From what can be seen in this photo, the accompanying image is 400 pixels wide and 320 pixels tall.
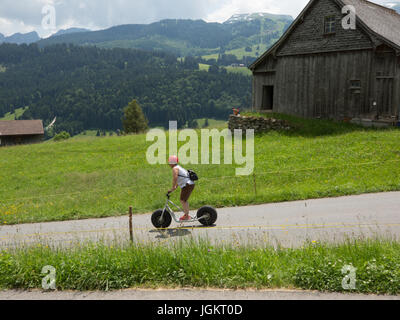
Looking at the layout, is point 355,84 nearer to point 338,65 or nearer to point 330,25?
point 338,65

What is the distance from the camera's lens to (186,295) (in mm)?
6527

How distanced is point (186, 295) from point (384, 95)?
22.4 meters

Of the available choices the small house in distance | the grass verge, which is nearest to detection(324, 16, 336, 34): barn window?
the grass verge

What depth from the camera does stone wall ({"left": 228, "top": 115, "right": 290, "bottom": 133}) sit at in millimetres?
26297

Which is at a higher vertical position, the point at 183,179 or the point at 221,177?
the point at 183,179

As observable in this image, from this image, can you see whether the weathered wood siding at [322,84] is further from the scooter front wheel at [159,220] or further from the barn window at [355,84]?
the scooter front wheel at [159,220]

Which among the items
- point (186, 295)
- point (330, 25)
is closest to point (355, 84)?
point (330, 25)

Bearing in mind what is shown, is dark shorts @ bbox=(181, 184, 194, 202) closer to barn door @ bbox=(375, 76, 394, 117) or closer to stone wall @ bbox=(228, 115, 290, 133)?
stone wall @ bbox=(228, 115, 290, 133)

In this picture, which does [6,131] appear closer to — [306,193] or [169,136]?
[169,136]

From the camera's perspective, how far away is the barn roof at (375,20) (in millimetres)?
24078

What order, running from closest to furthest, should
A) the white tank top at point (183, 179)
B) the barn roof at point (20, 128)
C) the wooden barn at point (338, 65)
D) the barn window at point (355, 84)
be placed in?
the white tank top at point (183, 179)
the wooden barn at point (338, 65)
the barn window at point (355, 84)
the barn roof at point (20, 128)

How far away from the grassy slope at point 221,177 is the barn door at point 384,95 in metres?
1.90

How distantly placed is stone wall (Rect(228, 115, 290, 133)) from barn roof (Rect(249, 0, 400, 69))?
649 centimetres

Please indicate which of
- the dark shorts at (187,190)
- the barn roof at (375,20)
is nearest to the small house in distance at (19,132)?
the barn roof at (375,20)
